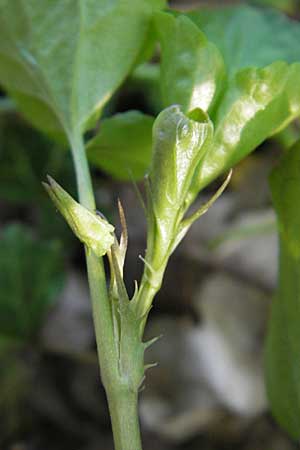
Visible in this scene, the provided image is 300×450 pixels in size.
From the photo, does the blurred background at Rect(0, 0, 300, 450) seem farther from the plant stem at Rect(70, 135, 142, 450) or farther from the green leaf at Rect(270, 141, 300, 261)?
the plant stem at Rect(70, 135, 142, 450)

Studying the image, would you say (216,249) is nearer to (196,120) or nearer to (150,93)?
(150,93)

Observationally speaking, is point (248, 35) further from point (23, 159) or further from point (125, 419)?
point (23, 159)

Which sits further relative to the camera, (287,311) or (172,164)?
(287,311)

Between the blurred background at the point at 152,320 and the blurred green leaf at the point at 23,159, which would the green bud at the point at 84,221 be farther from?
the blurred green leaf at the point at 23,159

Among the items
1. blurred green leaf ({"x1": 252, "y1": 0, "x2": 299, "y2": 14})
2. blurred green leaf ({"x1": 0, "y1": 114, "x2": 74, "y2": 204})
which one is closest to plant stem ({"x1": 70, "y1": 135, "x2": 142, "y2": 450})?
blurred green leaf ({"x1": 0, "y1": 114, "x2": 74, "y2": 204})

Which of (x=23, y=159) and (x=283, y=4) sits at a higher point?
(x=283, y=4)

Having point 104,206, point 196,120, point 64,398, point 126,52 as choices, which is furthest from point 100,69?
point 64,398

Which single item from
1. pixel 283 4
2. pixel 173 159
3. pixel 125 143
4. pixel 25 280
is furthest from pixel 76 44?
pixel 283 4
